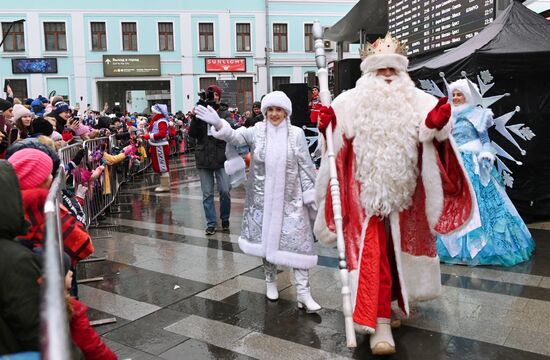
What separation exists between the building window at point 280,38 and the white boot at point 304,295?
31342mm

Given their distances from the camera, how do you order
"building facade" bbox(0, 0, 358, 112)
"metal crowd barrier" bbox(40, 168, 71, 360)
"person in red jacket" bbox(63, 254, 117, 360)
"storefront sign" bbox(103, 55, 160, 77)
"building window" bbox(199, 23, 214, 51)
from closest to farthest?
1. "metal crowd barrier" bbox(40, 168, 71, 360)
2. "person in red jacket" bbox(63, 254, 117, 360)
3. "building facade" bbox(0, 0, 358, 112)
4. "storefront sign" bbox(103, 55, 160, 77)
5. "building window" bbox(199, 23, 214, 51)

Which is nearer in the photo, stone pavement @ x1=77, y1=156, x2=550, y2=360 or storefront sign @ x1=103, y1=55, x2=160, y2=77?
stone pavement @ x1=77, y1=156, x2=550, y2=360

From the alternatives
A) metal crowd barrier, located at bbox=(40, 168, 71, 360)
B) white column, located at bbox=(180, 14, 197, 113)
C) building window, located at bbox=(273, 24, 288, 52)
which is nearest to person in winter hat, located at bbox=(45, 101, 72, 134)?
metal crowd barrier, located at bbox=(40, 168, 71, 360)

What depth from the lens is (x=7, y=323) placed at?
182 cm

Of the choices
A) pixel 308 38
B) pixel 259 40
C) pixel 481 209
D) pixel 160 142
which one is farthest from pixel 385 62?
pixel 308 38

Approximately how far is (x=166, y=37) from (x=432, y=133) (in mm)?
31439

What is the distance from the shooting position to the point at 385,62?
359 cm

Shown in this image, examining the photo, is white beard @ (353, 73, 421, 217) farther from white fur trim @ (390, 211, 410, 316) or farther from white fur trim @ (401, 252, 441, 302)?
white fur trim @ (401, 252, 441, 302)

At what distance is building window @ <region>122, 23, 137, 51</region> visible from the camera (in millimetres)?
32031

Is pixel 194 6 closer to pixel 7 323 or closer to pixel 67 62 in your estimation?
pixel 67 62

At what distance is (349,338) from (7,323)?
6.35 feet

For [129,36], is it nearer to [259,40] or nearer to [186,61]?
[186,61]

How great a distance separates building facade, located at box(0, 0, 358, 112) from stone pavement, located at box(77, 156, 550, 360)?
82.8 ft

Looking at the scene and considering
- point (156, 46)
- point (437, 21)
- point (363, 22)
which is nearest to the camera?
point (437, 21)
